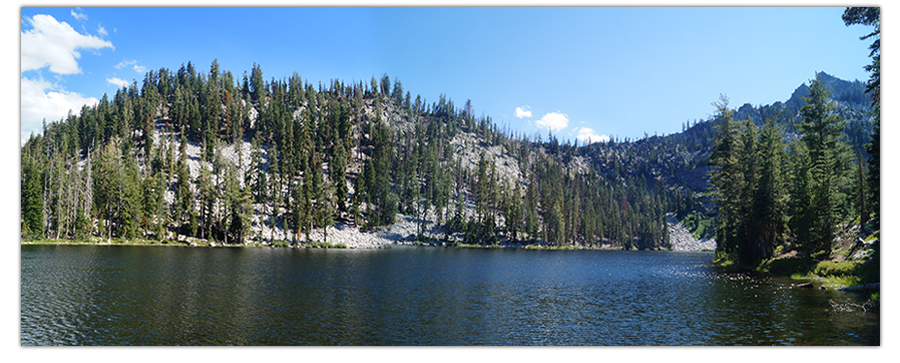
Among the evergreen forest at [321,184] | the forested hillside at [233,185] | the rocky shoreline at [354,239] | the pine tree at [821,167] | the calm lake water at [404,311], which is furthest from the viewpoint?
the rocky shoreline at [354,239]

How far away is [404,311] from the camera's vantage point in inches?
1229

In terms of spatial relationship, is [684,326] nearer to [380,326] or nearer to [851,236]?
[380,326]

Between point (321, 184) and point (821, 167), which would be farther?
point (321, 184)

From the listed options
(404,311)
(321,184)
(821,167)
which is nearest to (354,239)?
(321,184)

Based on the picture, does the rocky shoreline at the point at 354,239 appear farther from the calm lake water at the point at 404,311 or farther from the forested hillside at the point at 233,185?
the calm lake water at the point at 404,311

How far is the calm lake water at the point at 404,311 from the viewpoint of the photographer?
78.5 ft

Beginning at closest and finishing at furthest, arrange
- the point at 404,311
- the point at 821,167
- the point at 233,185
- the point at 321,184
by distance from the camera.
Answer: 1. the point at 404,311
2. the point at 821,167
3. the point at 233,185
4. the point at 321,184

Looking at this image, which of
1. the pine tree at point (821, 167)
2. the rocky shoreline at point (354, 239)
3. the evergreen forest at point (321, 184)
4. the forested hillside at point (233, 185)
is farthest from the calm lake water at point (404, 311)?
the rocky shoreline at point (354, 239)

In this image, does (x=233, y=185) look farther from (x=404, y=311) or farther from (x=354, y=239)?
(x=404, y=311)

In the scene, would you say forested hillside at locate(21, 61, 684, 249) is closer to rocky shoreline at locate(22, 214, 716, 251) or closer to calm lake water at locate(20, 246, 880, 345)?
rocky shoreline at locate(22, 214, 716, 251)

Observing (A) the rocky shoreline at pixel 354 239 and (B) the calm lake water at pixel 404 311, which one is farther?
(A) the rocky shoreline at pixel 354 239

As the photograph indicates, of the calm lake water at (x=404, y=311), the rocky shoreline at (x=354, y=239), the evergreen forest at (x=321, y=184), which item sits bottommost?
the rocky shoreline at (x=354, y=239)

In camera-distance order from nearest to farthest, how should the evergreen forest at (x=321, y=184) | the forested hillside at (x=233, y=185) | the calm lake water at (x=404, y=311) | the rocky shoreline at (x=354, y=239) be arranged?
1. the calm lake water at (x=404, y=311)
2. the evergreen forest at (x=321, y=184)
3. the forested hillside at (x=233, y=185)
4. the rocky shoreline at (x=354, y=239)

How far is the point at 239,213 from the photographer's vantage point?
360 feet
